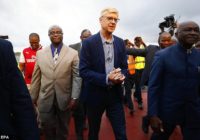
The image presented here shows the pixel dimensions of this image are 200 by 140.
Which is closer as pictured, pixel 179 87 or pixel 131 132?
pixel 179 87

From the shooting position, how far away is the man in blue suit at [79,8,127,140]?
4332mm

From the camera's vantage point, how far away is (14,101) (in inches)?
88.5

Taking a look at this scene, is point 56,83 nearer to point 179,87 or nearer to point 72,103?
point 72,103

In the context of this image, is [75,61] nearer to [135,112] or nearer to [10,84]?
[10,84]

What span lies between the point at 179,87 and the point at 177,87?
0.02 m

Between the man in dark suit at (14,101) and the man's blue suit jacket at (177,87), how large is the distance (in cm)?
193

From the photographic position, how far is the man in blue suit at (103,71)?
433 centimetres

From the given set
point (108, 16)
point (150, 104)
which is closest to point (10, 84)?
point (150, 104)

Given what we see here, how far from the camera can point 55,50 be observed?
5.30 m

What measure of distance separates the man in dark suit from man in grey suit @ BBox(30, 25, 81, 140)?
2.87 m

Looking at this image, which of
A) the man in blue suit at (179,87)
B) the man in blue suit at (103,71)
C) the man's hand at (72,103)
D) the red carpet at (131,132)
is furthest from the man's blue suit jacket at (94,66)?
the red carpet at (131,132)

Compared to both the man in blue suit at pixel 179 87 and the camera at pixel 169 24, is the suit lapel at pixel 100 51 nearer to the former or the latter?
the man in blue suit at pixel 179 87

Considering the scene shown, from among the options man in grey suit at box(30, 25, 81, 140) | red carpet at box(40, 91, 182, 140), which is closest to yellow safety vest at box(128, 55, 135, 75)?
red carpet at box(40, 91, 182, 140)

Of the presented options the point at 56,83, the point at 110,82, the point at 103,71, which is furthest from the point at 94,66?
the point at 56,83
